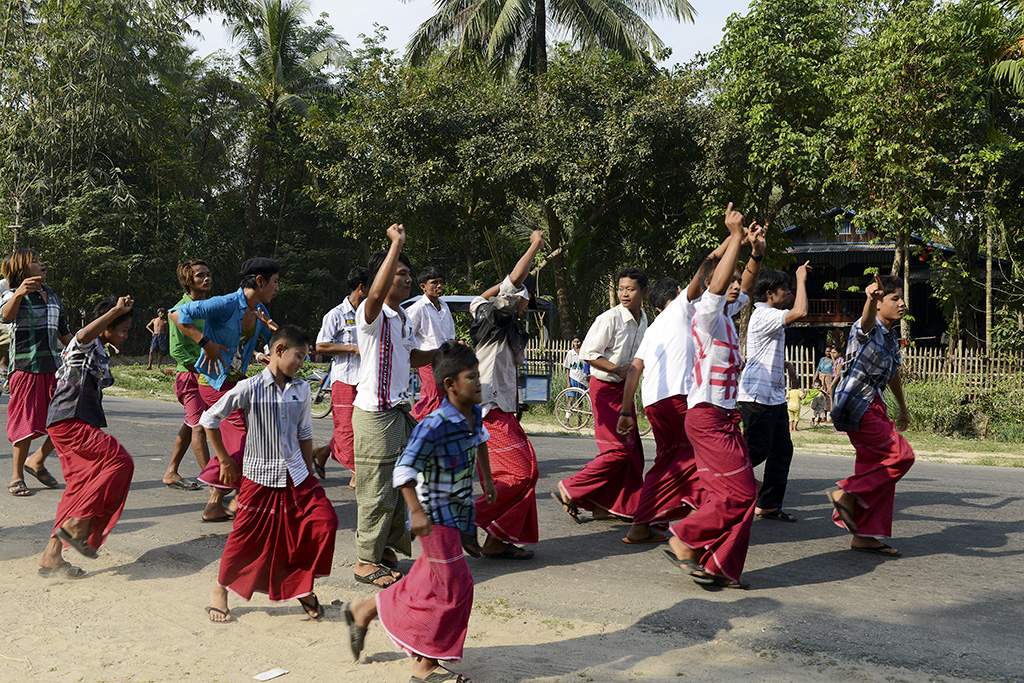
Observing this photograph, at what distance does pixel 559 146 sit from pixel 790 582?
1715 centimetres

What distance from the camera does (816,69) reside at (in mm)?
20641

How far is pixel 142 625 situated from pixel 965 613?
170 inches

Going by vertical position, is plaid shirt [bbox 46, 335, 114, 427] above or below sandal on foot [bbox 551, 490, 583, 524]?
above

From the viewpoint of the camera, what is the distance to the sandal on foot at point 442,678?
3760mm

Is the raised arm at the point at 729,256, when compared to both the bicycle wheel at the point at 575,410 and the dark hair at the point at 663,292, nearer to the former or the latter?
the dark hair at the point at 663,292

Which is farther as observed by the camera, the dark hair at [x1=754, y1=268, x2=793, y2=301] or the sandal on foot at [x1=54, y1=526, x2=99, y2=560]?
the dark hair at [x1=754, y1=268, x2=793, y2=301]

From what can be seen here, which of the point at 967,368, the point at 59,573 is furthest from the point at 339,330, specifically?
the point at 967,368

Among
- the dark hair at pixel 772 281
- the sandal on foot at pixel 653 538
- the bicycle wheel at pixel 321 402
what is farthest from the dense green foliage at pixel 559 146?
the sandal on foot at pixel 653 538

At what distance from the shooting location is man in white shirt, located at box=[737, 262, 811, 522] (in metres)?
6.70

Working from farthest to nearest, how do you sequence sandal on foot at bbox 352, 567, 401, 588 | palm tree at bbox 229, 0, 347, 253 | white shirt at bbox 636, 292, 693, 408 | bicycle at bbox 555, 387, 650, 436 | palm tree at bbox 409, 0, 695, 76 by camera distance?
1. palm tree at bbox 229, 0, 347, 253
2. palm tree at bbox 409, 0, 695, 76
3. bicycle at bbox 555, 387, 650, 436
4. white shirt at bbox 636, 292, 693, 408
5. sandal on foot at bbox 352, 567, 401, 588

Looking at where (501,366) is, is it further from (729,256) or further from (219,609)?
(219,609)

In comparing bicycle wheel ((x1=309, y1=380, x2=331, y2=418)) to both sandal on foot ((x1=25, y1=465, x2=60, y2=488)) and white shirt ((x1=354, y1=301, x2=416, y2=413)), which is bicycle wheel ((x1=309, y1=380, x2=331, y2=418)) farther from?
white shirt ((x1=354, y1=301, x2=416, y2=413))

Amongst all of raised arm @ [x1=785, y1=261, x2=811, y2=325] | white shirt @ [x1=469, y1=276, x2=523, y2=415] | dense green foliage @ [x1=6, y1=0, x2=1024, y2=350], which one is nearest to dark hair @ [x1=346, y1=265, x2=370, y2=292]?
white shirt @ [x1=469, y1=276, x2=523, y2=415]

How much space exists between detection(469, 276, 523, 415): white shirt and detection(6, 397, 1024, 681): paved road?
103 centimetres
